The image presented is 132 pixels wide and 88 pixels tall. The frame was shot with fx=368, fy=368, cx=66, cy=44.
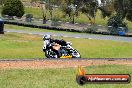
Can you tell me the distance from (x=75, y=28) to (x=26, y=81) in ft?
146

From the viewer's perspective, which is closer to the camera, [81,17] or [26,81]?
[26,81]

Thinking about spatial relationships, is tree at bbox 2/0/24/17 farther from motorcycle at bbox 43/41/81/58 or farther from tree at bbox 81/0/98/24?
motorcycle at bbox 43/41/81/58

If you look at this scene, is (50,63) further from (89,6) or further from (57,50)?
(89,6)

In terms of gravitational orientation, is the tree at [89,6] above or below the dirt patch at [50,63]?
below

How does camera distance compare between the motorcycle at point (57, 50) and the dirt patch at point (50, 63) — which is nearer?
the dirt patch at point (50, 63)

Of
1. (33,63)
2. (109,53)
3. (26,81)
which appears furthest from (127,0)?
(26,81)

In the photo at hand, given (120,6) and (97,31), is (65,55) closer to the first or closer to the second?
(97,31)

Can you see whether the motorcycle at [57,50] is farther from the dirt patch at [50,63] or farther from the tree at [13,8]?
the tree at [13,8]

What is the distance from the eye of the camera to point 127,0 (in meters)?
70.3

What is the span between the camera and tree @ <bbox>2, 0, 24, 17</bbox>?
68.8 m

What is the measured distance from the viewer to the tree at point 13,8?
68812 mm

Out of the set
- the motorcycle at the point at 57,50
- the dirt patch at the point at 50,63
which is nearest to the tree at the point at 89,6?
the motorcycle at the point at 57,50

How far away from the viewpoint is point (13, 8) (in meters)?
69.2

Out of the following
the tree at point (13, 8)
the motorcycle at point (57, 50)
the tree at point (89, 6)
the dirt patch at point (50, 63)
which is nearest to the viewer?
the dirt patch at point (50, 63)
